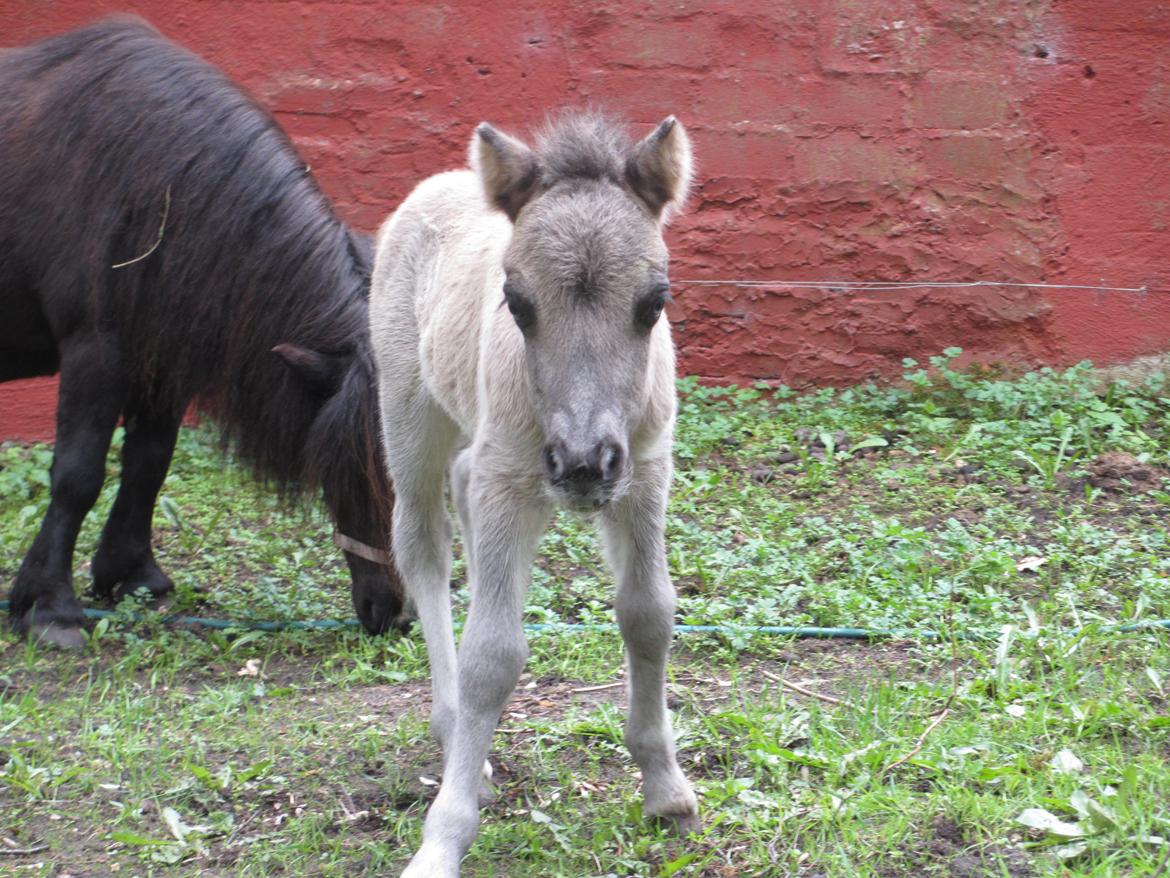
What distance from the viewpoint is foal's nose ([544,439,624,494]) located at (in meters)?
2.94

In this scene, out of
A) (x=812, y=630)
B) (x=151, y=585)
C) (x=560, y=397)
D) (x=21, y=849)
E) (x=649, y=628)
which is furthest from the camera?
(x=151, y=585)

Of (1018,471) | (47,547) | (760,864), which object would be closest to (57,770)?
(47,547)

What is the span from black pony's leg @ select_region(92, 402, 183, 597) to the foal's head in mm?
3184

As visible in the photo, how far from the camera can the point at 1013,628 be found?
4.39 m

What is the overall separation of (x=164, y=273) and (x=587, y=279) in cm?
306

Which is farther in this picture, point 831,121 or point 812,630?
point 831,121

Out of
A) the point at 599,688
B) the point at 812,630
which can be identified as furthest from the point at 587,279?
the point at 812,630

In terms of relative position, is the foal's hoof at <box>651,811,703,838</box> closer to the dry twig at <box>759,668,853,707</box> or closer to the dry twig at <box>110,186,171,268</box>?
the dry twig at <box>759,668,853,707</box>

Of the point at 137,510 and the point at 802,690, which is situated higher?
A: the point at 802,690

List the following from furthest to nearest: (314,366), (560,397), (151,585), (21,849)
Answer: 1. (151,585)
2. (314,366)
3. (21,849)
4. (560,397)

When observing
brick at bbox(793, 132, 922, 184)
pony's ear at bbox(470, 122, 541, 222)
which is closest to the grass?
brick at bbox(793, 132, 922, 184)

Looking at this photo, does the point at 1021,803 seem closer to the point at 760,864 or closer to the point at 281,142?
the point at 760,864

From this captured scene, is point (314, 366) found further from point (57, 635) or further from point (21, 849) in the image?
point (21, 849)

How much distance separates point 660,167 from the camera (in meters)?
3.29
